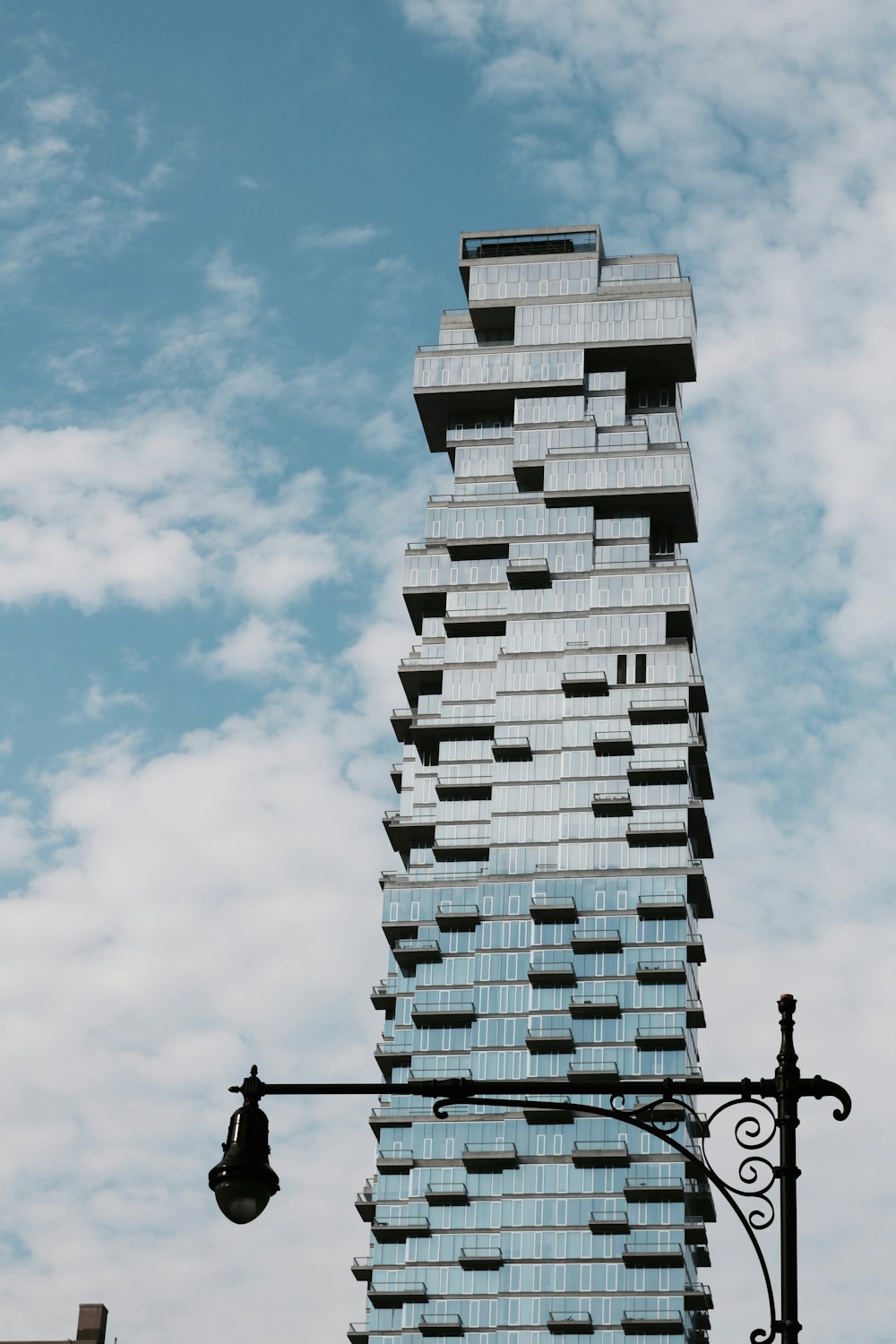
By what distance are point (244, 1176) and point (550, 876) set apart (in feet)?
524

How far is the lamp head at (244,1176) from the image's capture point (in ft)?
64.1

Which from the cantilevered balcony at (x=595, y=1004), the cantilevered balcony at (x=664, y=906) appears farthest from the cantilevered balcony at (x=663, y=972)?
the cantilevered balcony at (x=664, y=906)

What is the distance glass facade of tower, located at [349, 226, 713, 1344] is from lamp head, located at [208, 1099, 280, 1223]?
141866 mm

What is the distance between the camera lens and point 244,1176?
19.5 meters

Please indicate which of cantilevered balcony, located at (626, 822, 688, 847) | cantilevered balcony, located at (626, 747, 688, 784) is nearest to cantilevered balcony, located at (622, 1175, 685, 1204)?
cantilevered balcony, located at (626, 822, 688, 847)

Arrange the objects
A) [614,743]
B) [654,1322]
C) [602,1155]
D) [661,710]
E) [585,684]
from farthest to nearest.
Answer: [585,684]
[661,710]
[614,743]
[602,1155]
[654,1322]

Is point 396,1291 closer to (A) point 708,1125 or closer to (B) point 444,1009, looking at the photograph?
(B) point 444,1009

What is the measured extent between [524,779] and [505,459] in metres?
32.7

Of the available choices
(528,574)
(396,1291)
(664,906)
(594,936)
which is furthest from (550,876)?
(396,1291)

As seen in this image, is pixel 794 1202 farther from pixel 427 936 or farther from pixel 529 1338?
pixel 427 936

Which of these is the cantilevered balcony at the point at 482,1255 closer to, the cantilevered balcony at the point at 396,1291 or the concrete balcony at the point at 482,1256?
the concrete balcony at the point at 482,1256

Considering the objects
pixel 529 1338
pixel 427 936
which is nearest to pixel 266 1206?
pixel 529 1338

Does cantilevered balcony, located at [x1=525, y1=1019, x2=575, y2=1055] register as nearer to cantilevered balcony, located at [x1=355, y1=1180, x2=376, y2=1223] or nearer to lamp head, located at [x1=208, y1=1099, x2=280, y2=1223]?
cantilevered balcony, located at [x1=355, y1=1180, x2=376, y2=1223]

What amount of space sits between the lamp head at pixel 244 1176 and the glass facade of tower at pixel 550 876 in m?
142
